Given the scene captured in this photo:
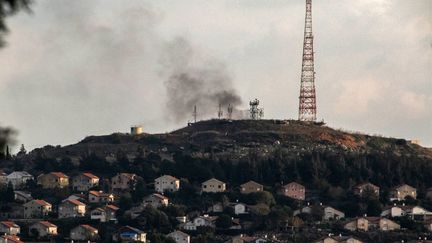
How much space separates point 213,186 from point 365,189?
10.3m

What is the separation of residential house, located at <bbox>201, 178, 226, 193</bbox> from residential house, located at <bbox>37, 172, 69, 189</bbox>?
11.4 m

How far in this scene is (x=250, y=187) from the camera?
101312mm

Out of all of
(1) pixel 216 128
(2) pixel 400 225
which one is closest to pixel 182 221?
(2) pixel 400 225

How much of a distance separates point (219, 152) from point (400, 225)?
89.5 ft

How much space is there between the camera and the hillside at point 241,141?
4594 inches

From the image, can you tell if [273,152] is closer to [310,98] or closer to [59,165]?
[310,98]

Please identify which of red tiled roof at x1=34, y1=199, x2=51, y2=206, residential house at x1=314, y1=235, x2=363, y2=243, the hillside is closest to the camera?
residential house at x1=314, y1=235, x2=363, y2=243

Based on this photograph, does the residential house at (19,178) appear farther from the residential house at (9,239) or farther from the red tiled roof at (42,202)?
the residential house at (9,239)

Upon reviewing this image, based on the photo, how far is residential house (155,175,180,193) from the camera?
10255 cm

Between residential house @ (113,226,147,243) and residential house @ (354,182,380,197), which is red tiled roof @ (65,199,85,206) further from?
residential house @ (354,182,380,197)

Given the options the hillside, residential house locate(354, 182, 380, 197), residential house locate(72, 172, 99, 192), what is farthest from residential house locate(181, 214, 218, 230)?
the hillside

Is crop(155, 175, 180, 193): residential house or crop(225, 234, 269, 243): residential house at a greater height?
crop(155, 175, 180, 193): residential house

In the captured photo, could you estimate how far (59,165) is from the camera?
11275 cm

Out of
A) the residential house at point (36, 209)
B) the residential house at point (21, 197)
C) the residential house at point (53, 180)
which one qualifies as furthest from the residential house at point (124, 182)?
the residential house at point (36, 209)
